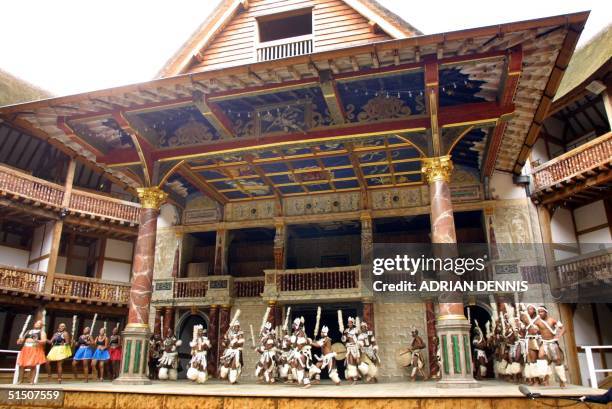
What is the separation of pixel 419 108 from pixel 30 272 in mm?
15316

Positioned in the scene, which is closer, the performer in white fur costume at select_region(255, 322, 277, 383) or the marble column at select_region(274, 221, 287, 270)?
the performer in white fur costume at select_region(255, 322, 277, 383)

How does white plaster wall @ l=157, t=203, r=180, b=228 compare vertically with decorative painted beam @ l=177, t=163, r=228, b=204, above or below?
below

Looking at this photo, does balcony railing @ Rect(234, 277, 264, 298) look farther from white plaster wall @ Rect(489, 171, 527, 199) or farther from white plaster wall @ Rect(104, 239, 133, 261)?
white plaster wall @ Rect(489, 171, 527, 199)

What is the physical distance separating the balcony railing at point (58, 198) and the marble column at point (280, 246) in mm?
7109

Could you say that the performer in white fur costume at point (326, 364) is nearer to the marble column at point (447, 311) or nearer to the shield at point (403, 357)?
the marble column at point (447, 311)

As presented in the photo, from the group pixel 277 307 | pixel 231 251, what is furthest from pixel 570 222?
pixel 231 251

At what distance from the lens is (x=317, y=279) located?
17.4 meters

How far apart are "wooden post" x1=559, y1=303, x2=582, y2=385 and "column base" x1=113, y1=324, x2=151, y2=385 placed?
1253 cm

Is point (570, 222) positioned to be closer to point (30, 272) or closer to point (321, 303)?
point (321, 303)

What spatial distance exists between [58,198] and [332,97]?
1374 centimetres

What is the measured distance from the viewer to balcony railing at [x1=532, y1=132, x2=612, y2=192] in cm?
1493

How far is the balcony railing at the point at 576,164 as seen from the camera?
1493 cm

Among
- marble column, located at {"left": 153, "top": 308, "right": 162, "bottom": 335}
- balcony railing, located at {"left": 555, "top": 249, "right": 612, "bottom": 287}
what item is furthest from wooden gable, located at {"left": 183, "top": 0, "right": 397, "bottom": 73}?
balcony railing, located at {"left": 555, "top": 249, "right": 612, "bottom": 287}

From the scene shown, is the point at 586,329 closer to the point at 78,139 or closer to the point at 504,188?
the point at 504,188
